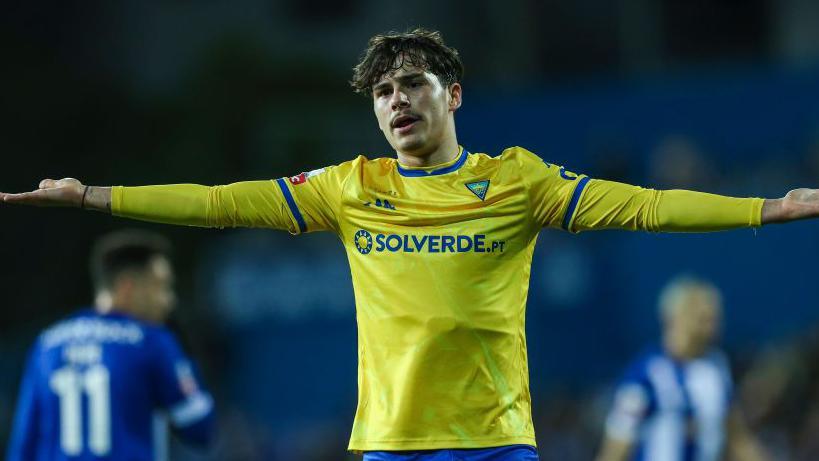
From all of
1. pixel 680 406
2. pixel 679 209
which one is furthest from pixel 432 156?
pixel 680 406

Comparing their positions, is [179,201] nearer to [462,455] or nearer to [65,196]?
Answer: [65,196]

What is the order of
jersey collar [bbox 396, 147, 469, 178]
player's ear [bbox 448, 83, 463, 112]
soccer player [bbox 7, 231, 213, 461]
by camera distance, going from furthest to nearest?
soccer player [bbox 7, 231, 213, 461]
player's ear [bbox 448, 83, 463, 112]
jersey collar [bbox 396, 147, 469, 178]

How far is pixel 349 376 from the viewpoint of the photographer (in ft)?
51.5

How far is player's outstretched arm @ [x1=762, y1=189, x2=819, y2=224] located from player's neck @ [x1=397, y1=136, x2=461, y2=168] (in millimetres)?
1120

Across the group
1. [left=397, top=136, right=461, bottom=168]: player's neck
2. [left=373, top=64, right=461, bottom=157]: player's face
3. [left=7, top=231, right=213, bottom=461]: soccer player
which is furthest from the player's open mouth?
[left=7, top=231, right=213, bottom=461]: soccer player

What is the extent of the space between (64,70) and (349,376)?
654 cm

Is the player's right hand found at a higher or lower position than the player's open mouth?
lower

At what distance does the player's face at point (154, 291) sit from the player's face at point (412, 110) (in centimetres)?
288

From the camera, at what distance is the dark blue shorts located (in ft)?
15.9

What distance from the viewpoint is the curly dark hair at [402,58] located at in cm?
515

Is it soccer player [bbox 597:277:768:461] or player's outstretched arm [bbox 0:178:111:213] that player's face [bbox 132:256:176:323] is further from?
soccer player [bbox 597:277:768:461]

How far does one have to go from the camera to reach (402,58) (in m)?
5.15

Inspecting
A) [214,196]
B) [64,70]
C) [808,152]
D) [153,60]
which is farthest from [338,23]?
[214,196]

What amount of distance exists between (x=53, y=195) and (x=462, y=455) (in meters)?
1.62
